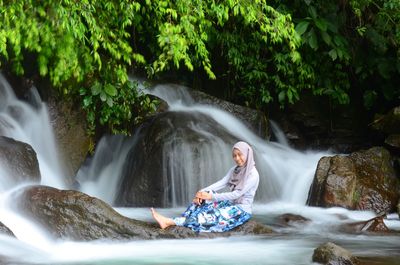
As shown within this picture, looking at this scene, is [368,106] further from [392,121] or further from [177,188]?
[177,188]

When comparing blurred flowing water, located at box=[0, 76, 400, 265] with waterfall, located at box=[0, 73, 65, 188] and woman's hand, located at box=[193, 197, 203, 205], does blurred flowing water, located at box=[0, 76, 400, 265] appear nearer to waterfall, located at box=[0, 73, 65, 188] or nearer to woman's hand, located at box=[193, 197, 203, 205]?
waterfall, located at box=[0, 73, 65, 188]

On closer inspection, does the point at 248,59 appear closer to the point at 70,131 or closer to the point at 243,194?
the point at 70,131

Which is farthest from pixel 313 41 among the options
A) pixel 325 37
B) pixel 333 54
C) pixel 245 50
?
pixel 245 50

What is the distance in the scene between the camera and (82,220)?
6.39 m

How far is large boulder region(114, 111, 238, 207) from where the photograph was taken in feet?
29.6

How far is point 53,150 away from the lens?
919 cm

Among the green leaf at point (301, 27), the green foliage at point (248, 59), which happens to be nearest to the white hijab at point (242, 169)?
the green foliage at point (248, 59)

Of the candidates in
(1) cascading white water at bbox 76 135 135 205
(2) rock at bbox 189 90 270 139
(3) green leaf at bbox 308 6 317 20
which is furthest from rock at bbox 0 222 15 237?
(3) green leaf at bbox 308 6 317 20

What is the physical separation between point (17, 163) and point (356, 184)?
189 inches

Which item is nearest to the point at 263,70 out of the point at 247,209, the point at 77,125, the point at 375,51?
the point at 375,51

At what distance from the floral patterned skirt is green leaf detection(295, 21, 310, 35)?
4.89m

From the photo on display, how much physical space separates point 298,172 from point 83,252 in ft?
16.4

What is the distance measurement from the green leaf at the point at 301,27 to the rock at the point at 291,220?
12.6 feet

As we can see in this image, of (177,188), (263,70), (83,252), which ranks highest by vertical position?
(263,70)
